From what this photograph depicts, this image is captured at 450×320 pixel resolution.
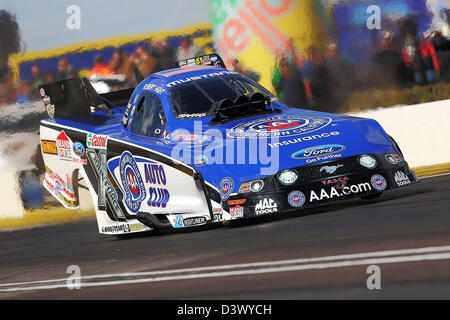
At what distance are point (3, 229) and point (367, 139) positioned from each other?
7.26 m

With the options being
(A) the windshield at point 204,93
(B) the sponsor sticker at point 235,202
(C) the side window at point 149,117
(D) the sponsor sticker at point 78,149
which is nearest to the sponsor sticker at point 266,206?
(B) the sponsor sticker at point 235,202

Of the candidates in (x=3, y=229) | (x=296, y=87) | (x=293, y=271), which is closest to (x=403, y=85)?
(x=296, y=87)

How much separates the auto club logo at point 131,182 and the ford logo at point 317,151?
1746mm

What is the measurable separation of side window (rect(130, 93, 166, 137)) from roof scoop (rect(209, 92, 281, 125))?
605mm

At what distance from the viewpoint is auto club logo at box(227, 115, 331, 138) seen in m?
7.85

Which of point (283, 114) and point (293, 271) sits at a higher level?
point (283, 114)

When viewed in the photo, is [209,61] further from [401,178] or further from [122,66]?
[122,66]

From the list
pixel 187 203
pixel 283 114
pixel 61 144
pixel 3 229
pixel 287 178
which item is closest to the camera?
pixel 287 178

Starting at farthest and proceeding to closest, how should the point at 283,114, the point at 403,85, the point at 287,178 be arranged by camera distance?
the point at 403,85, the point at 283,114, the point at 287,178

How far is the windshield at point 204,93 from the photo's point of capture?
8.77 m

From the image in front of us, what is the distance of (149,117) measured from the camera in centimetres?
914
